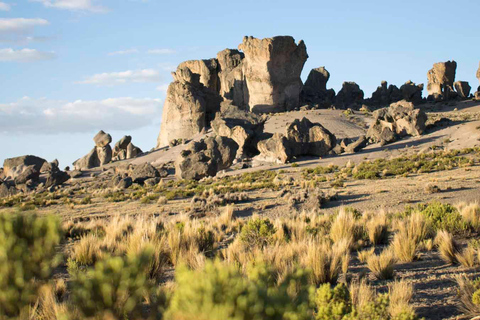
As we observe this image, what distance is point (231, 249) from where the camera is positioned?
8352mm

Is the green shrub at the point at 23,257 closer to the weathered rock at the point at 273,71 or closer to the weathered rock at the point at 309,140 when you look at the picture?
the weathered rock at the point at 309,140

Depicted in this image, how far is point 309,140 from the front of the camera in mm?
41969

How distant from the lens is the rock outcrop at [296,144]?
39562 mm

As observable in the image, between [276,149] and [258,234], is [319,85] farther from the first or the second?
[258,234]

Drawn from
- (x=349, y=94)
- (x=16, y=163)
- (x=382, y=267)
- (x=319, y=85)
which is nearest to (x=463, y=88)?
(x=349, y=94)

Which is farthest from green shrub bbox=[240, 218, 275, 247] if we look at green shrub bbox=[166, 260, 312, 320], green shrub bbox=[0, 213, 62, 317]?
green shrub bbox=[166, 260, 312, 320]

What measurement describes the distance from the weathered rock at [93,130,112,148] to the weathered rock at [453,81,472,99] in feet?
228

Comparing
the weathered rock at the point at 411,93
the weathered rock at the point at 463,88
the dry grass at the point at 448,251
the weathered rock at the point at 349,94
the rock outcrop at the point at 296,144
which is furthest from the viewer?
the weathered rock at the point at 463,88

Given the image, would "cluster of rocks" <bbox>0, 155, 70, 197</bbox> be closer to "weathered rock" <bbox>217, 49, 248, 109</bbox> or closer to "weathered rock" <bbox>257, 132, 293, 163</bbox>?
"weathered rock" <bbox>257, 132, 293, 163</bbox>

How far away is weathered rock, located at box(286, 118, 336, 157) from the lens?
134 ft

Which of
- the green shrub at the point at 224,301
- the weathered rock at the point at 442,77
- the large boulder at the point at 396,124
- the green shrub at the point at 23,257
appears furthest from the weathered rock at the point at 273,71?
the green shrub at the point at 224,301

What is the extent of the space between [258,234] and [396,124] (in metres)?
39.2

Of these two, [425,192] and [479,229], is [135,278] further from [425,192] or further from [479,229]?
→ [425,192]

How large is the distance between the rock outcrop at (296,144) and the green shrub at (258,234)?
28.5m
